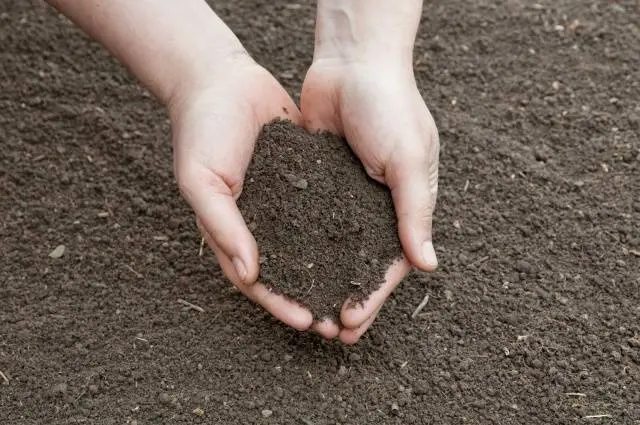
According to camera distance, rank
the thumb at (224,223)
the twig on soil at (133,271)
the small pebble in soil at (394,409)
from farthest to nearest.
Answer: the twig on soil at (133,271) < the small pebble in soil at (394,409) < the thumb at (224,223)

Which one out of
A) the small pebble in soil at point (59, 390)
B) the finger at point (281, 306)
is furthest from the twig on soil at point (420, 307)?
the small pebble in soil at point (59, 390)

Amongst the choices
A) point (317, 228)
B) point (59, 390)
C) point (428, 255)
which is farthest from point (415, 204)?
point (59, 390)

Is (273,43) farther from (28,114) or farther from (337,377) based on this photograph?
(337,377)

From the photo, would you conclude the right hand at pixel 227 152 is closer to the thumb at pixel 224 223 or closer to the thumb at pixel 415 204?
the thumb at pixel 224 223

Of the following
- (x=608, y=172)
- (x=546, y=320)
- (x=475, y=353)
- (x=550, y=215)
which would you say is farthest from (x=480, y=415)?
(x=608, y=172)

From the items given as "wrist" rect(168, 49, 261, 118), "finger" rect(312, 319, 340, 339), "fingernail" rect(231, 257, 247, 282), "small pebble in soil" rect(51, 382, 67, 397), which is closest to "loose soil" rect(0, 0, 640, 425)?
"small pebble in soil" rect(51, 382, 67, 397)

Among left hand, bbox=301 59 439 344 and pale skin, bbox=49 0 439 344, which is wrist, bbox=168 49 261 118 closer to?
pale skin, bbox=49 0 439 344
